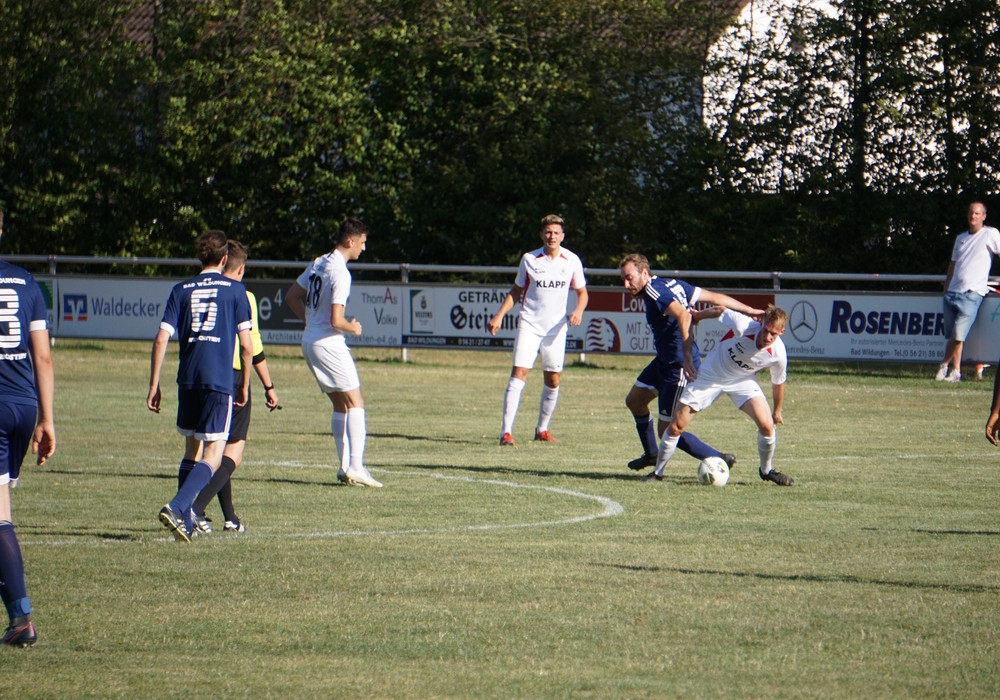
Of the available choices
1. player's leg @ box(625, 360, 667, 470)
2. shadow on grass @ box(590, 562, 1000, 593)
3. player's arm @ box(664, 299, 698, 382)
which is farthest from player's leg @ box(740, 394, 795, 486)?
shadow on grass @ box(590, 562, 1000, 593)

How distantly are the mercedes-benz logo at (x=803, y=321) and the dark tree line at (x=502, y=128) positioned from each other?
5245 millimetres

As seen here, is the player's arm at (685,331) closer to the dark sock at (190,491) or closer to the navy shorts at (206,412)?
the navy shorts at (206,412)

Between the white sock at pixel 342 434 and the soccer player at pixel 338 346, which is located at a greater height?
the soccer player at pixel 338 346

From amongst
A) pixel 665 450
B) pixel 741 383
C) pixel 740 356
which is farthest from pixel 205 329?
pixel 741 383

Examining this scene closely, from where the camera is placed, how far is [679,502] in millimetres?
10359

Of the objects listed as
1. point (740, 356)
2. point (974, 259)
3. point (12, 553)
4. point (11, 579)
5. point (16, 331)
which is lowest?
point (11, 579)

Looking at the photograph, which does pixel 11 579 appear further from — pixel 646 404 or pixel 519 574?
pixel 646 404

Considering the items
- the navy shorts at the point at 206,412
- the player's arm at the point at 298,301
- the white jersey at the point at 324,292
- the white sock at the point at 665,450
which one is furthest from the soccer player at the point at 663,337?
the navy shorts at the point at 206,412

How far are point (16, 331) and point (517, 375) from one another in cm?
843

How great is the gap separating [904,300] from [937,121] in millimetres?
6267

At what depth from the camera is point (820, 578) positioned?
7562mm

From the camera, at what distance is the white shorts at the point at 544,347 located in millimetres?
14484

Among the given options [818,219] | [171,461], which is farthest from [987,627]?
[818,219]

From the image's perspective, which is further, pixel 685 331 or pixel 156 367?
pixel 685 331
